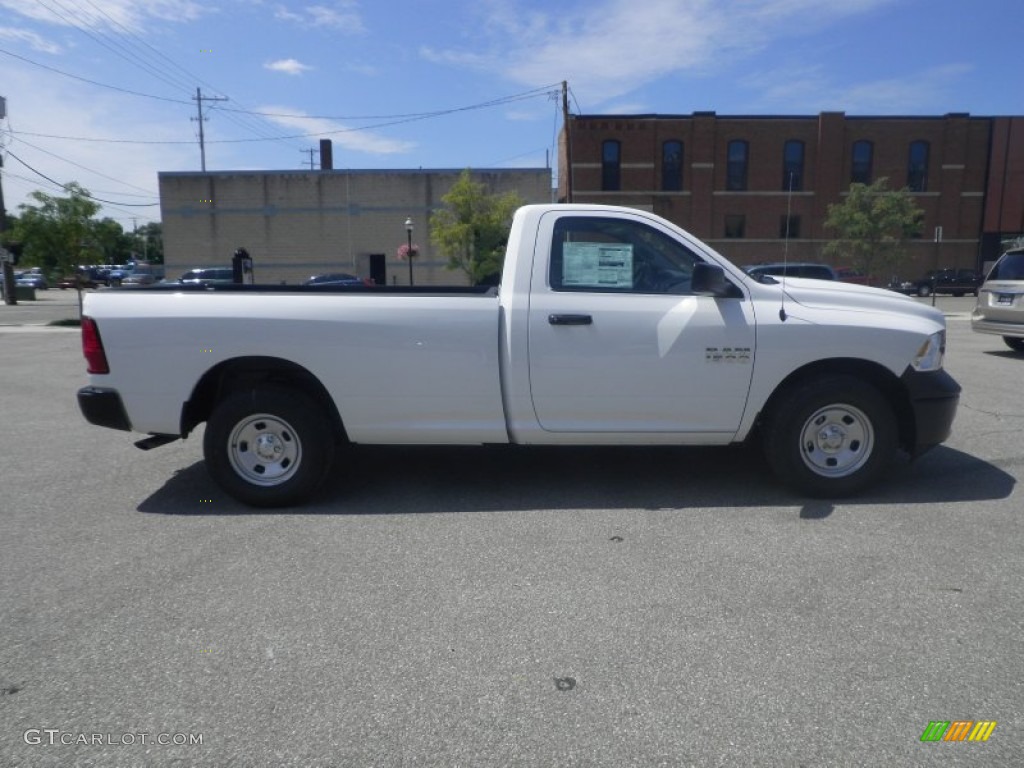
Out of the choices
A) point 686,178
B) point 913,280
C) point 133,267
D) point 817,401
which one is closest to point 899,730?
point 817,401

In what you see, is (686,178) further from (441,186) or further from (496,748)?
(496,748)

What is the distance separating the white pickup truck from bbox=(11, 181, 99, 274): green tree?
22.7 metres

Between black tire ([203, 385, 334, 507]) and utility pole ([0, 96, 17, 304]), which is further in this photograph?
utility pole ([0, 96, 17, 304])

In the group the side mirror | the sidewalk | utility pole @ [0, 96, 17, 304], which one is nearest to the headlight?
the side mirror


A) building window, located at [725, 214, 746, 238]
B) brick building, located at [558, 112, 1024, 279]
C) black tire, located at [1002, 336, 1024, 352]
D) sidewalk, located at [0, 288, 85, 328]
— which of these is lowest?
sidewalk, located at [0, 288, 85, 328]

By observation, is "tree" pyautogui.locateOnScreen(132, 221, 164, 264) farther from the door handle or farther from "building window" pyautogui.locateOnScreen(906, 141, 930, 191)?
the door handle

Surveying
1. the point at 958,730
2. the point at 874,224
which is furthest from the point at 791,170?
the point at 958,730

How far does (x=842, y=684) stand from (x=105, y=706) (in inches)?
111

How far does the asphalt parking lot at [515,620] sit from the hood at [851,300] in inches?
50.6

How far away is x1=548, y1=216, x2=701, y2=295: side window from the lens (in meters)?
4.95

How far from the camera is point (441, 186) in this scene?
44094 millimetres

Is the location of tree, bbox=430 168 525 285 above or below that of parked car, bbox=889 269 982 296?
above

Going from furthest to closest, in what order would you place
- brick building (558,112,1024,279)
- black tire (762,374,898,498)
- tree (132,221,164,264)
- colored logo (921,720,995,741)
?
1. tree (132,221,164,264)
2. brick building (558,112,1024,279)
3. black tire (762,374,898,498)
4. colored logo (921,720,995,741)

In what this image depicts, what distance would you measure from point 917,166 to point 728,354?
50157 mm
